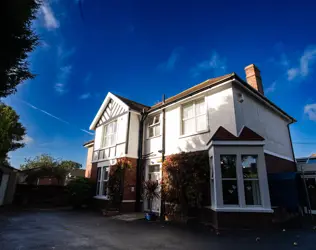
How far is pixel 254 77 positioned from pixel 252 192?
24.9 feet

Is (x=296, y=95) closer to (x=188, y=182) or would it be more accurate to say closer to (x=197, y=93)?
(x=197, y=93)

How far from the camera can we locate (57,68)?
1184 cm

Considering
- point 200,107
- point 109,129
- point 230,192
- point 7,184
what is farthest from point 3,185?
point 230,192

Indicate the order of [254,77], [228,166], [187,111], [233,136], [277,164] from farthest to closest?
[254,77]
[187,111]
[277,164]
[233,136]
[228,166]

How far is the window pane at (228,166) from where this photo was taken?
7566 mm

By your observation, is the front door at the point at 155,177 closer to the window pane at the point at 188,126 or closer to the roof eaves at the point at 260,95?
the window pane at the point at 188,126

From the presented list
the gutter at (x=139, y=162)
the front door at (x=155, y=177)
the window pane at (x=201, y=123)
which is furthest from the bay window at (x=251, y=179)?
the gutter at (x=139, y=162)

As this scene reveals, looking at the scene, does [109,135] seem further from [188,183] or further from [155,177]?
[188,183]

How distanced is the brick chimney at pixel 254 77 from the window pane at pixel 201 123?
15.3 feet

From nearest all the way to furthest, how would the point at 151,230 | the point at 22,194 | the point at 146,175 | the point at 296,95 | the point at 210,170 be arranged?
1. the point at 151,230
2. the point at 210,170
3. the point at 146,175
4. the point at 296,95
5. the point at 22,194

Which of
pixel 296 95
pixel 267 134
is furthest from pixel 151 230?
pixel 296 95

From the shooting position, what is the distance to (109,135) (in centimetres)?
1450

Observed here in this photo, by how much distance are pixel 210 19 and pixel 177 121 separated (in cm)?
557

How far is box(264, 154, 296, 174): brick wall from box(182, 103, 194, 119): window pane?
4.26 m
